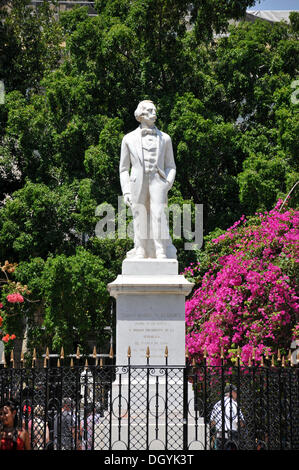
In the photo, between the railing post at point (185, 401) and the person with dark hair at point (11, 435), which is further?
the railing post at point (185, 401)

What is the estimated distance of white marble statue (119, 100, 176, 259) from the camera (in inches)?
423

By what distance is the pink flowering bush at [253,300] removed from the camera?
14.9 meters

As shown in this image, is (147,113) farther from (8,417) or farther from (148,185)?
(8,417)

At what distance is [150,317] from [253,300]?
5.51 metres

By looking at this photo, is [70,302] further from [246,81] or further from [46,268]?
[246,81]

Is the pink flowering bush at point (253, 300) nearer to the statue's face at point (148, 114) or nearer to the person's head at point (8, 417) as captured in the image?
the statue's face at point (148, 114)

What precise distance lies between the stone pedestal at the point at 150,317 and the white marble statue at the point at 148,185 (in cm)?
63

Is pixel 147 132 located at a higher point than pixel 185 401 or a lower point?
higher

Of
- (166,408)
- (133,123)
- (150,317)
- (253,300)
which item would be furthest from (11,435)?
(133,123)

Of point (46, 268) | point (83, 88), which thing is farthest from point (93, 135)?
point (46, 268)

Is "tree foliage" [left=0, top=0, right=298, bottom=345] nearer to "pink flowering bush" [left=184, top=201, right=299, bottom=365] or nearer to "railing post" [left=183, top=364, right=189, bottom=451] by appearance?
"pink flowering bush" [left=184, top=201, right=299, bottom=365]

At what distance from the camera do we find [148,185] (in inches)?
428

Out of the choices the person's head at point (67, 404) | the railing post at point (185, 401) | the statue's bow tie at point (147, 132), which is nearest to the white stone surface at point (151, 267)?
the statue's bow tie at point (147, 132)

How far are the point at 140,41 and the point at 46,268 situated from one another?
729 centimetres
